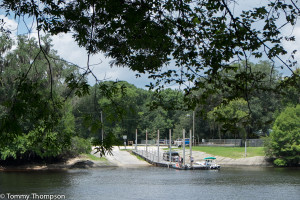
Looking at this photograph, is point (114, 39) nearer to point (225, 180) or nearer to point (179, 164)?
point (225, 180)

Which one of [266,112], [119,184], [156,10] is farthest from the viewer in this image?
[266,112]

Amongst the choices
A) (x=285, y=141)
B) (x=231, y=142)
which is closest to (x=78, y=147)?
(x=285, y=141)

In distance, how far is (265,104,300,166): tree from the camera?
47688 mm

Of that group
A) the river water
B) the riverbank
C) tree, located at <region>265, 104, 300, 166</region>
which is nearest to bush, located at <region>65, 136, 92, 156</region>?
the riverbank

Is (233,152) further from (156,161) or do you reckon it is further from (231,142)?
(156,161)

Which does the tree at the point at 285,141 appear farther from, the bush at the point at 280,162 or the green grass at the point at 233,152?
the green grass at the point at 233,152

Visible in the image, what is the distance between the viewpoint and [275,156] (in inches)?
1975

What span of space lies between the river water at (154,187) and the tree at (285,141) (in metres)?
7.60

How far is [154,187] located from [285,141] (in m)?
22.0

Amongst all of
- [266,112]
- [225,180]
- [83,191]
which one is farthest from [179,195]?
[266,112]

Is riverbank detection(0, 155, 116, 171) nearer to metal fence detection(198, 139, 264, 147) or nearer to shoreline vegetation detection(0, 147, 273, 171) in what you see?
shoreline vegetation detection(0, 147, 273, 171)

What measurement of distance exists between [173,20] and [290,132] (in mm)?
42957

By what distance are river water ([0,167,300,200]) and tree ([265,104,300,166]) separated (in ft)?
24.9

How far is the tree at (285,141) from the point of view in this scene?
4769 centimetres
